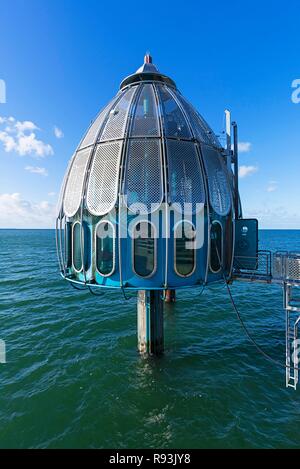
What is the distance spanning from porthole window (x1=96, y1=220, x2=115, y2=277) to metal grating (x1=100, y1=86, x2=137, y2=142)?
177 inches

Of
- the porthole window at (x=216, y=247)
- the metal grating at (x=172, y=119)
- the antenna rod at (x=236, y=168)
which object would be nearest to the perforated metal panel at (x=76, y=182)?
the metal grating at (x=172, y=119)

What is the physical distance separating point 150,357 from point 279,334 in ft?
34.9

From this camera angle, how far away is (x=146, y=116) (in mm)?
12406

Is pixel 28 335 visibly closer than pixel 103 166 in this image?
No

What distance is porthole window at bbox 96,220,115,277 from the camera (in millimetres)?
11211

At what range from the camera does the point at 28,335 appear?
19.2 metres

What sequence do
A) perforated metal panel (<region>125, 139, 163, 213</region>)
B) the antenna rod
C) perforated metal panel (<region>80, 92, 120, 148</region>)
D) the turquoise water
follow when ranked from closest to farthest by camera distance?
the turquoise water < perforated metal panel (<region>125, 139, 163, 213</region>) < perforated metal panel (<region>80, 92, 120, 148</region>) < the antenna rod

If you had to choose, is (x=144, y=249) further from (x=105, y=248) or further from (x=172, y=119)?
(x=172, y=119)

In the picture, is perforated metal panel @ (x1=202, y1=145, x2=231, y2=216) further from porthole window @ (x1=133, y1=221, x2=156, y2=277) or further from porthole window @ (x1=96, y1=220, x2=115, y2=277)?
porthole window @ (x1=96, y1=220, x2=115, y2=277)

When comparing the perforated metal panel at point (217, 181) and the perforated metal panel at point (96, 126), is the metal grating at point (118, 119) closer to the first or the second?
the perforated metal panel at point (96, 126)

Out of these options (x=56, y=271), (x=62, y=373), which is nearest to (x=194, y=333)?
(x=62, y=373)
